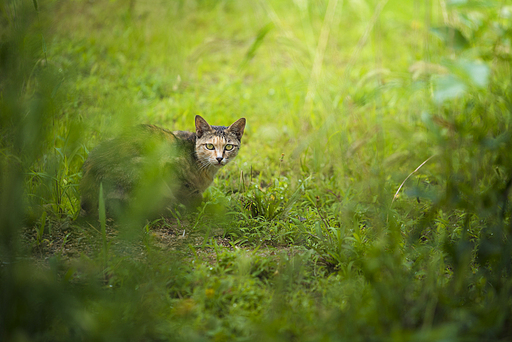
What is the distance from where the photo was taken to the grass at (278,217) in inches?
59.4

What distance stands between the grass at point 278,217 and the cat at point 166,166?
0.53 feet

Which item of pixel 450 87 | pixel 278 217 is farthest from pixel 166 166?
pixel 450 87

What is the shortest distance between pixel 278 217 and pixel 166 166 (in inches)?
34.7

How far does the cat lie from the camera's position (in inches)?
93.3

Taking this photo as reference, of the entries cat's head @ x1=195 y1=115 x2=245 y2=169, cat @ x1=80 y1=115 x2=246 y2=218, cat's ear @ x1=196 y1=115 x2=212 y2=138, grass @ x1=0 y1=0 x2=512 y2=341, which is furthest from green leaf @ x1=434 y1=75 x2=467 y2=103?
cat's ear @ x1=196 y1=115 x2=212 y2=138

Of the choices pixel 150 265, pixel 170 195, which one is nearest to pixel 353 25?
pixel 170 195

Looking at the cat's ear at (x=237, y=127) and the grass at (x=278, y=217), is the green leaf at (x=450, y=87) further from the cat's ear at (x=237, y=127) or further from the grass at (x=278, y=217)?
the cat's ear at (x=237, y=127)

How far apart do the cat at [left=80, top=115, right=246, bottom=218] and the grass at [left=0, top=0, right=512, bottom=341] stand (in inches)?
6.4

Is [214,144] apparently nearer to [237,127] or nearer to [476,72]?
[237,127]

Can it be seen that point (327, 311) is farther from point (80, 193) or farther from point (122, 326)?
point (80, 193)

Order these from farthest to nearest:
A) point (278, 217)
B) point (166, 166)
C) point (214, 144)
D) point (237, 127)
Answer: point (237, 127)
point (214, 144)
point (278, 217)
point (166, 166)

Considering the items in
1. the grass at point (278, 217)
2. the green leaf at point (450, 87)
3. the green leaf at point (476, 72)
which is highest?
the green leaf at point (476, 72)

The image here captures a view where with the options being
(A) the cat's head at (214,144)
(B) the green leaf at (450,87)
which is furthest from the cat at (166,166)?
(B) the green leaf at (450,87)

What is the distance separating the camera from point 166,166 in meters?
2.58
